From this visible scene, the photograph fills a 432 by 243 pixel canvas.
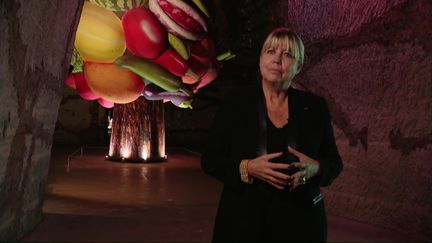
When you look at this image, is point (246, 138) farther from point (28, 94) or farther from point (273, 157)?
point (28, 94)

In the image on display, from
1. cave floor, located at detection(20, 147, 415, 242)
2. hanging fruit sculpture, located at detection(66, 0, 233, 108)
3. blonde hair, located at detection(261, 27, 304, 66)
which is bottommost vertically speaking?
cave floor, located at detection(20, 147, 415, 242)

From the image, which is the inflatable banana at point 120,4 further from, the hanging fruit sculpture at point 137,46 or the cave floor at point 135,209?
the cave floor at point 135,209

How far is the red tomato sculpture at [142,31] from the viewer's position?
230 inches

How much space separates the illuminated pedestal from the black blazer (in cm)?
805

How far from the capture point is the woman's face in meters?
1.67

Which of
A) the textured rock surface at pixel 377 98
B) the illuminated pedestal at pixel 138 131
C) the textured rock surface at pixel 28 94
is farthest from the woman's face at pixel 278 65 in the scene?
the illuminated pedestal at pixel 138 131

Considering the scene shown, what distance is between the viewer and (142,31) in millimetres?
5871

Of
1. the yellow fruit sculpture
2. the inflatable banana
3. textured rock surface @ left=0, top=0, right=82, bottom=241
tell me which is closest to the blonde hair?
textured rock surface @ left=0, top=0, right=82, bottom=241

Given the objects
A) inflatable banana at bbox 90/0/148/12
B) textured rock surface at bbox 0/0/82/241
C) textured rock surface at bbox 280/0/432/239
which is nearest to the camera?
textured rock surface at bbox 0/0/82/241

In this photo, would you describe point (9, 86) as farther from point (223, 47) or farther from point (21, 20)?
point (223, 47)

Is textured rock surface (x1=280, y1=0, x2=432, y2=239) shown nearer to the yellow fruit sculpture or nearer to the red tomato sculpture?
the red tomato sculpture

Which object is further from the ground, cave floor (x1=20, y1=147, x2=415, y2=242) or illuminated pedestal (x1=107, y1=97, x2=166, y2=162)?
illuminated pedestal (x1=107, y1=97, x2=166, y2=162)

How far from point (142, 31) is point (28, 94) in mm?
2824

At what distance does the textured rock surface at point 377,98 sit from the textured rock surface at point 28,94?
2361 millimetres
